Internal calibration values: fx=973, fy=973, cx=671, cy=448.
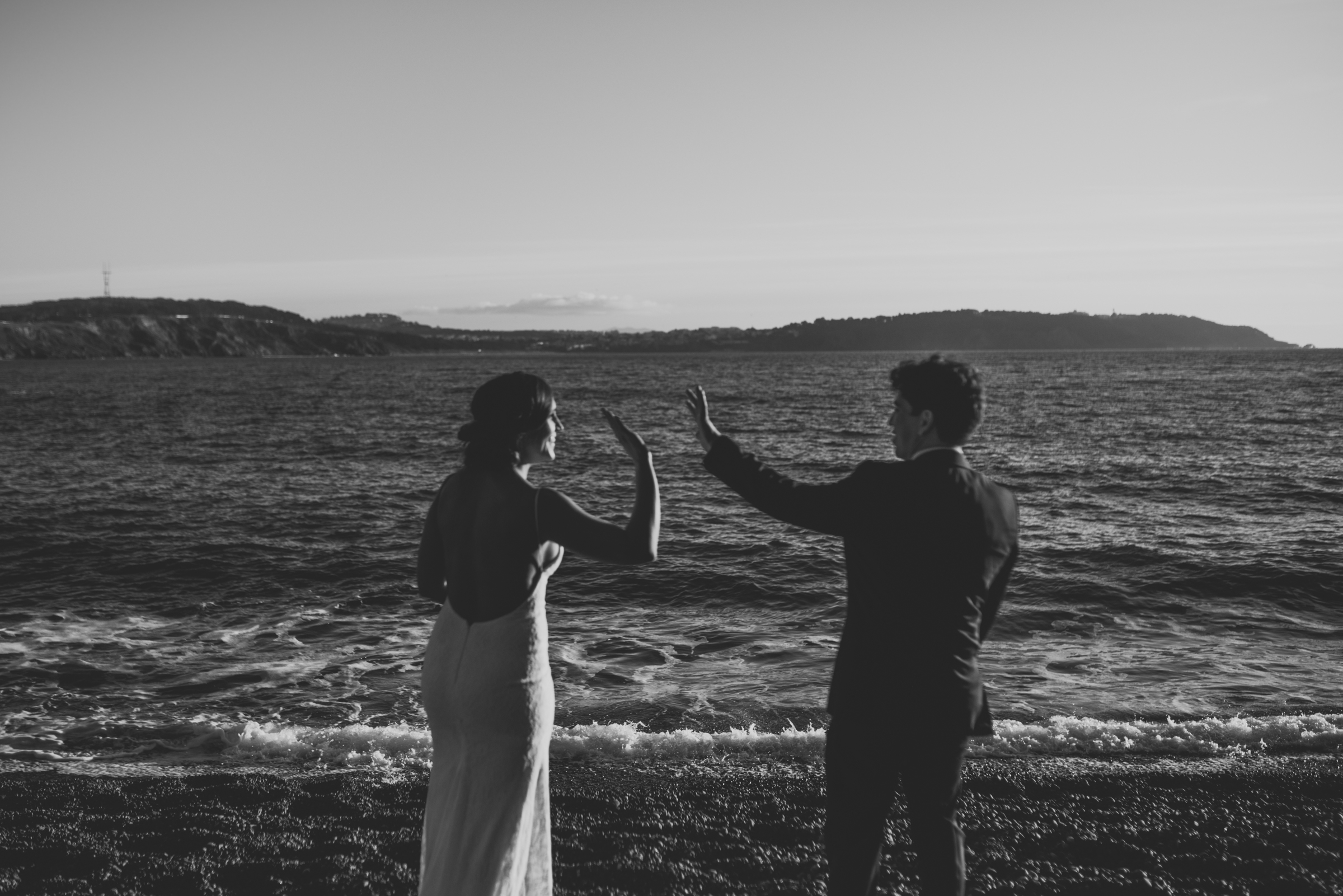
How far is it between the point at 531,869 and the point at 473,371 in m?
121

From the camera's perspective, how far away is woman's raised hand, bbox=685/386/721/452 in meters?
3.80

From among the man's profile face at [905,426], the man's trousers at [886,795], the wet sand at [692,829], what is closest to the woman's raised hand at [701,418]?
the man's profile face at [905,426]

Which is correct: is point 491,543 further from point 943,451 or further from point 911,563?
point 943,451

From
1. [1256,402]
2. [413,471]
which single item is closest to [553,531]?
[413,471]

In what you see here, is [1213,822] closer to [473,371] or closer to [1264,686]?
[1264,686]

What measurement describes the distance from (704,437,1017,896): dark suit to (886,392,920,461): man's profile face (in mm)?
125

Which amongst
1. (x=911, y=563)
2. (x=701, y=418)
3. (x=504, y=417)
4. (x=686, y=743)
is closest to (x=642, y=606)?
(x=686, y=743)

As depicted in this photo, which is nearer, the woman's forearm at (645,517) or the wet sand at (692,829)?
the woman's forearm at (645,517)

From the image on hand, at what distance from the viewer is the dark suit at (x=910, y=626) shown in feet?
11.3

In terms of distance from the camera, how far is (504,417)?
3.62 metres

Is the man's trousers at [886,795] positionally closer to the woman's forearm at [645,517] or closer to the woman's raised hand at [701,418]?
the woman's forearm at [645,517]

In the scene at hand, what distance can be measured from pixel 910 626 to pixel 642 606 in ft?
35.2

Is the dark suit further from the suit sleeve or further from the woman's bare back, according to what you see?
the woman's bare back

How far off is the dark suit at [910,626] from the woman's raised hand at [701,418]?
23 cm
